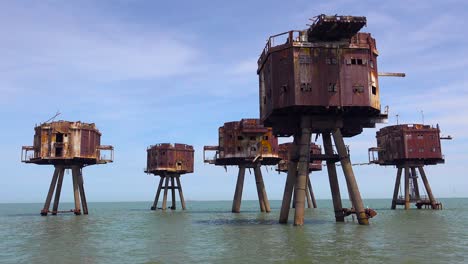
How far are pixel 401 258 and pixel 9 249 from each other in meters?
20.0

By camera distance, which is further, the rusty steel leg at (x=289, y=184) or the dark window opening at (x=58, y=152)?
the dark window opening at (x=58, y=152)

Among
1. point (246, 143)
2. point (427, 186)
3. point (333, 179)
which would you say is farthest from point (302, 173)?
point (427, 186)

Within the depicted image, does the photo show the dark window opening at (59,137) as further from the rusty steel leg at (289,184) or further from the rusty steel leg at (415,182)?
the rusty steel leg at (415,182)

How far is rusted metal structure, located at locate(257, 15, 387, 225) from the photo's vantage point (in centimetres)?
3166

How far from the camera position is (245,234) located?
2886cm

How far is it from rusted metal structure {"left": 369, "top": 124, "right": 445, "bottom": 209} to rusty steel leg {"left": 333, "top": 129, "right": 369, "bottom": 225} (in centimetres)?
3376

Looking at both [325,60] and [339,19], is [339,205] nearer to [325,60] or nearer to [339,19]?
[325,60]

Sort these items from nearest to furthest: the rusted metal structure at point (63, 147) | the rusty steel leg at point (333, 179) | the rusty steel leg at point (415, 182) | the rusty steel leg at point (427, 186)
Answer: the rusty steel leg at point (333, 179)
the rusted metal structure at point (63, 147)
the rusty steel leg at point (427, 186)
the rusty steel leg at point (415, 182)

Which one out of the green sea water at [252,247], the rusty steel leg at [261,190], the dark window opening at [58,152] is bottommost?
the green sea water at [252,247]

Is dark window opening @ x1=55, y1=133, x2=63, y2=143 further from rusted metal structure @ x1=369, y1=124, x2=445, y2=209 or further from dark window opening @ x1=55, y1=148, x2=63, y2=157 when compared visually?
rusted metal structure @ x1=369, y1=124, x2=445, y2=209

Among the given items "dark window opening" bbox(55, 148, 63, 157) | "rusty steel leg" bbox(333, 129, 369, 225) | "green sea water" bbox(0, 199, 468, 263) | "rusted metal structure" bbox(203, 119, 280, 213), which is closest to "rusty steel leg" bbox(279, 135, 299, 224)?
"rusty steel leg" bbox(333, 129, 369, 225)

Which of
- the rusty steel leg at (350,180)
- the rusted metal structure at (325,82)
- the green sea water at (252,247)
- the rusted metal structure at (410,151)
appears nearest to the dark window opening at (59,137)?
the green sea water at (252,247)

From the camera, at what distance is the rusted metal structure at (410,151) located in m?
63.5

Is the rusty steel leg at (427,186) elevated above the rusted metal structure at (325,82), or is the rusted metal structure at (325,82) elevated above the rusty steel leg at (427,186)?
the rusted metal structure at (325,82)
